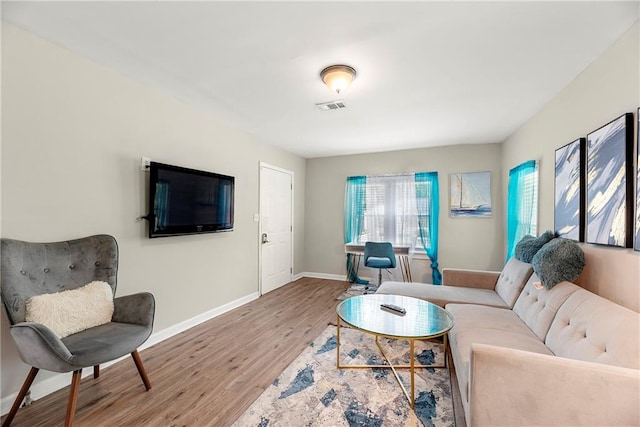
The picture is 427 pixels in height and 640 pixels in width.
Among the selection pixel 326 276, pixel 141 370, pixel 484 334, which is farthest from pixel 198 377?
pixel 326 276

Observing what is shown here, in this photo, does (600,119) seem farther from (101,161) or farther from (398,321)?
(101,161)

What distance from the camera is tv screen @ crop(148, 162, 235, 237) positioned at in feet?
8.02

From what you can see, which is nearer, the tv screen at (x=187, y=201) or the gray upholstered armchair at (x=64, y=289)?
the gray upholstered armchair at (x=64, y=289)

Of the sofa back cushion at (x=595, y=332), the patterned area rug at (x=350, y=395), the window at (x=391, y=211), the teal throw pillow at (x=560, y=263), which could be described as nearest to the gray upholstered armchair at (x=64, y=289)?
the patterned area rug at (x=350, y=395)

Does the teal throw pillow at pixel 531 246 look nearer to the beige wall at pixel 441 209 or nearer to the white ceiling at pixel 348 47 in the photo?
the white ceiling at pixel 348 47

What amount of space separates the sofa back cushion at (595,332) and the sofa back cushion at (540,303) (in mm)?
63

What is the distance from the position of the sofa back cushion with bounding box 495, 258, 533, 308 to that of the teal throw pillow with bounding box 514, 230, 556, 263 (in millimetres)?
64

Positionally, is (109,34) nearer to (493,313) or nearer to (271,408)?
(271,408)

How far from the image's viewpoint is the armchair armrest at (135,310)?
1932mm

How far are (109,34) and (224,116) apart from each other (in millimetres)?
1444

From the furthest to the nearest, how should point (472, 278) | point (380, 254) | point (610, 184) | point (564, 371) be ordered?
point (380, 254)
point (472, 278)
point (610, 184)
point (564, 371)

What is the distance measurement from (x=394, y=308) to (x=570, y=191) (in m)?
1.75

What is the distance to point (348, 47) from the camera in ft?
6.02

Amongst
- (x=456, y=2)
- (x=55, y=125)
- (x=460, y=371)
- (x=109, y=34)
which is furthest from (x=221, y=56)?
(x=460, y=371)
